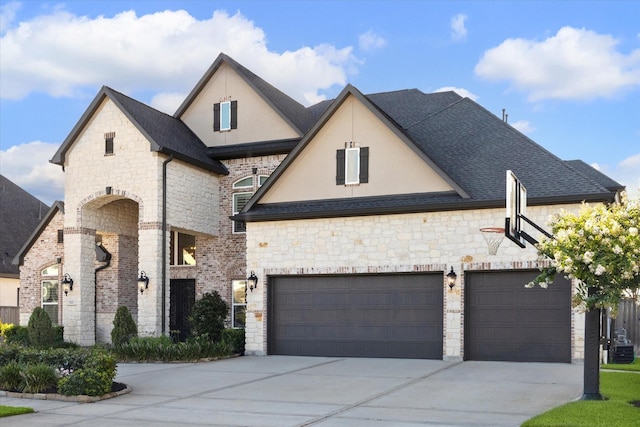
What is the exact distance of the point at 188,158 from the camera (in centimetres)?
2461

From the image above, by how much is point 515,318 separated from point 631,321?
18.2 ft

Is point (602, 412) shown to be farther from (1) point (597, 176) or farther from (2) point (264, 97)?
(1) point (597, 176)

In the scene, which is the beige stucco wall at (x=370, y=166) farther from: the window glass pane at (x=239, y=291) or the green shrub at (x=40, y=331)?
the green shrub at (x=40, y=331)

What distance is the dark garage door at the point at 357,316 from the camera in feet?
67.2

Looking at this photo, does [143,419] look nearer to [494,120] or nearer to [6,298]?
[494,120]

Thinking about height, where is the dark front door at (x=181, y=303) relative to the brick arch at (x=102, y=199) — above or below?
below

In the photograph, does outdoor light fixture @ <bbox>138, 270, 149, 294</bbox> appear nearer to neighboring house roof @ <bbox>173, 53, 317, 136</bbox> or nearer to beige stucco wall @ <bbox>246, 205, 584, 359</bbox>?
beige stucco wall @ <bbox>246, 205, 584, 359</bbox>

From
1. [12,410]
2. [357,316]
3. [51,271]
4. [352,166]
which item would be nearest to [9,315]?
[51,271]

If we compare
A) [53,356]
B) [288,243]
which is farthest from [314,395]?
[288,243]

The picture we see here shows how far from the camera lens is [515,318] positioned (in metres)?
19.4

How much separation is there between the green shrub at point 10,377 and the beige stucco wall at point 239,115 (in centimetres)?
1331

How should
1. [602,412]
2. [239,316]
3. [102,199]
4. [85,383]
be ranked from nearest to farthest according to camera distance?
[602,412]
[85,383]
[102,199]
[239,316]

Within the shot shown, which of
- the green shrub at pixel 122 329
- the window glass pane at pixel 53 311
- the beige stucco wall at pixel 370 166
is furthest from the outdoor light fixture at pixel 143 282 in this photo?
the window glass pane at pixel 53 311

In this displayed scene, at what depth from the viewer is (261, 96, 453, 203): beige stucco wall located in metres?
21.0
